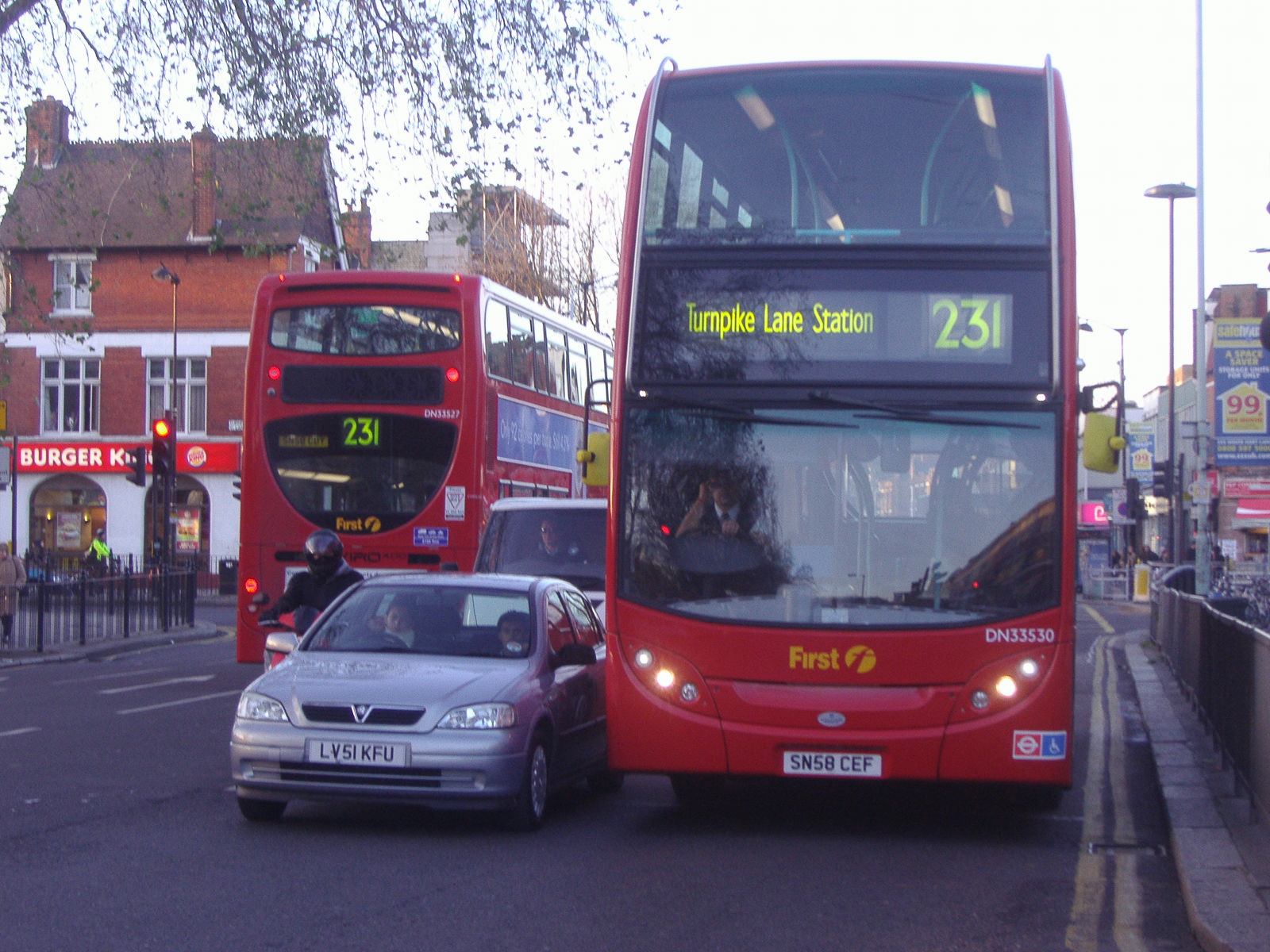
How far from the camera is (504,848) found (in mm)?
8383

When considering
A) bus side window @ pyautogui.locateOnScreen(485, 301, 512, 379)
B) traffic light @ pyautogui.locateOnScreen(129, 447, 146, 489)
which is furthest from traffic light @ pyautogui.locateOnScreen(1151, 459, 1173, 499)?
bus side window @ pyautogui.locateOnScreen(485, 301, 512, 379)

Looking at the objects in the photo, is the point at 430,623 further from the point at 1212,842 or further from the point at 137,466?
the point at 137,466

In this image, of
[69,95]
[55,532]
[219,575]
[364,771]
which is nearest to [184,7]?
[69,95]

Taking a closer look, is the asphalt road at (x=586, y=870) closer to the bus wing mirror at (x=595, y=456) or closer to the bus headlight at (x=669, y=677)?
the bus headlight at (x=669, y=677)

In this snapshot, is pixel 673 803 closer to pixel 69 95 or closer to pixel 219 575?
pixel 69 95

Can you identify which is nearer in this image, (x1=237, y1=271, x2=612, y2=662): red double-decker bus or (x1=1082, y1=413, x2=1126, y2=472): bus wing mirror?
(x1=1082, y1=413, x2=1126, y2=472): bus wing mirror

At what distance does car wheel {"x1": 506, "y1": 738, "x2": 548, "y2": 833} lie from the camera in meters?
8.72

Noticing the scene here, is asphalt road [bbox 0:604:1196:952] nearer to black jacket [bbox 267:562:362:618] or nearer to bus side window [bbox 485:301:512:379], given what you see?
black jacket [bbox 267:562:362:618]

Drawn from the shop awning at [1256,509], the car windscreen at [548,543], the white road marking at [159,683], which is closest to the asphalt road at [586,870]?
the car windscreen at [548,543]

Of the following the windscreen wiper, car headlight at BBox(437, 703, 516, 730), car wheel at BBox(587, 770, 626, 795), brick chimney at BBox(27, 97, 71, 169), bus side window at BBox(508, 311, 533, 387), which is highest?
brick chimney at BBox(27, 97, 71, 169)

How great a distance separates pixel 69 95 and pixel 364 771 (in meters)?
10.9

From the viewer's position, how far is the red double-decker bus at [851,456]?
8539 millimetres

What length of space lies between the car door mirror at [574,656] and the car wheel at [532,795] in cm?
57

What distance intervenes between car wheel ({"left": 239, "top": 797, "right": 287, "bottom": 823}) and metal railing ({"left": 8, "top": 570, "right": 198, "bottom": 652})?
1659cm
